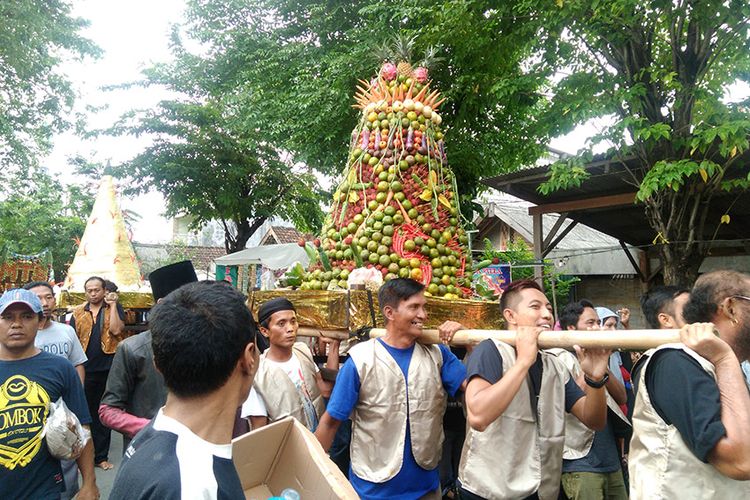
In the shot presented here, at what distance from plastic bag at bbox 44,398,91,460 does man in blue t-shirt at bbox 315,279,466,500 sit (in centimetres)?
125

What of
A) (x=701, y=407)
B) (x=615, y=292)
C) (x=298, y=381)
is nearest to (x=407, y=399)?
(x=298, y=381)

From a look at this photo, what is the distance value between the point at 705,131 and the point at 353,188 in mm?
3869

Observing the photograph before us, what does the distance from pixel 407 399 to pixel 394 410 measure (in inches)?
3.6

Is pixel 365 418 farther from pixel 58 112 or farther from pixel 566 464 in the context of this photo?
pixel 58 112

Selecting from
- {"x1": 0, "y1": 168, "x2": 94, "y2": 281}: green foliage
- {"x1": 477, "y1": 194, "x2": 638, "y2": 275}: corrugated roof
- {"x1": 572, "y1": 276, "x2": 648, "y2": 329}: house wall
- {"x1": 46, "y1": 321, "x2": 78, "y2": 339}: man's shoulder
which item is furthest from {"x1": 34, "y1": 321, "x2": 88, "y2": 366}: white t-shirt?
{"x1": 0, "y1": 168, "x2": 94, "y2": 281}: green foliage

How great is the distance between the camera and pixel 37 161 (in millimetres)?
18422

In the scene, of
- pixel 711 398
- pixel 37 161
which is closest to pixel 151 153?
pixel 37 161

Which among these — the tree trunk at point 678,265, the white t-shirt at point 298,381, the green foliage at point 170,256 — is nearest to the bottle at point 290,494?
the white t-shirt at point 298,381

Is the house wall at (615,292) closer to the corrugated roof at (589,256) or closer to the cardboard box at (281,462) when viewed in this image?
the corrugated roof at (589,256)

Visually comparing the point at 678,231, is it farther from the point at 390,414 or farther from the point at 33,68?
the point at 33,68

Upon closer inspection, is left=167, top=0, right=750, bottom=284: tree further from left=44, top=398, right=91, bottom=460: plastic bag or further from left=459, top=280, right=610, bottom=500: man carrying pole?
left=44, top=398, right=91, bottom=460: plastic bag

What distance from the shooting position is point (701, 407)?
1810mm

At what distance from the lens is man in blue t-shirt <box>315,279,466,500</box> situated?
2.93 metres

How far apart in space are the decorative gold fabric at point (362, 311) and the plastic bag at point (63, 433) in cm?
158
